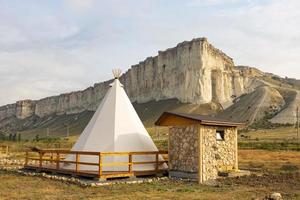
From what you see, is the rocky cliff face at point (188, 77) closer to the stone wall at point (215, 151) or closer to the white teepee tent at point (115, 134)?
the white teepee tent at point (115, 134)

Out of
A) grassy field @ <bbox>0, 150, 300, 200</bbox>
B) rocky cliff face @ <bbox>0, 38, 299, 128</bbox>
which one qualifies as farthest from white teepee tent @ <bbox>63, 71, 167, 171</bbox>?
rocky cliff face @ <bbox>0, 38, 299, 128</bbox>

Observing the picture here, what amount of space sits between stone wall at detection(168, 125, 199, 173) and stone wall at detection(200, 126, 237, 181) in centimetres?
38

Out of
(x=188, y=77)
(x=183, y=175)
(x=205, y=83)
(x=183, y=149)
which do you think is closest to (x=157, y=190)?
(x=183, y=175)

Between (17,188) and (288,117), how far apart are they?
8326 cm

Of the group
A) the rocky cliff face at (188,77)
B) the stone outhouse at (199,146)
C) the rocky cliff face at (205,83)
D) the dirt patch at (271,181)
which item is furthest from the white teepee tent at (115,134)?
the rocky cliff face at (188,77)

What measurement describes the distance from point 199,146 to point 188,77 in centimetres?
10129

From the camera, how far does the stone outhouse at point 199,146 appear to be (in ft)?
56.6

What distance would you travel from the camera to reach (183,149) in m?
18.0

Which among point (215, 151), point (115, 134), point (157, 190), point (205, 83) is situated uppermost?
point (205, 83)

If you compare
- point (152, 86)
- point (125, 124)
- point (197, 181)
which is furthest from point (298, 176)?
point (152, 86)

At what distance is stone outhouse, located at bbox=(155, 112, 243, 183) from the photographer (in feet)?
56.6

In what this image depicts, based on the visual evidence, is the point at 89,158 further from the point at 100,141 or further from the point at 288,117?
the point at 288,117

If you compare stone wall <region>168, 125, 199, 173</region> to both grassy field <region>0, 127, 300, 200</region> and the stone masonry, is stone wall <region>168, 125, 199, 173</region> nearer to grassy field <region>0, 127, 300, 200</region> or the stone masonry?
the stone masonry

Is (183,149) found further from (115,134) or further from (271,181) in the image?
(271,181)
